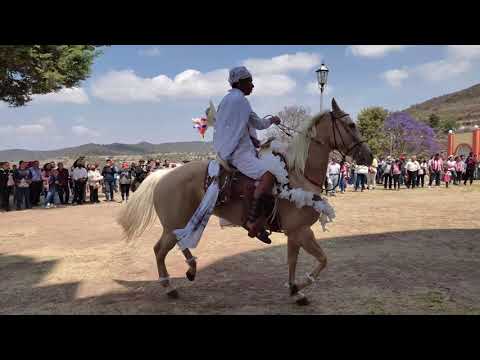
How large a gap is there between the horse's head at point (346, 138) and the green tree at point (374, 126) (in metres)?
43.0

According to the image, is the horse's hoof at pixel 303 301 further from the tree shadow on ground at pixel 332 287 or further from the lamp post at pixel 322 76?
the lamp post at pixel 322 76

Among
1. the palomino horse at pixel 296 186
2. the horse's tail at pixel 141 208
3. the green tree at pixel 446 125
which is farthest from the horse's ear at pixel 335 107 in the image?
the green tree at pixel 446 125

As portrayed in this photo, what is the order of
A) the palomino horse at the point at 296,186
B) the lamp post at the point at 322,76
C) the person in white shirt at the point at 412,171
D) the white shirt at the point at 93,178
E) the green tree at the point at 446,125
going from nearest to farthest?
the palomino horse at the point at 296,186, the lamp post at the point at 322,76, the white shirt at the point at 93,178, the person in white shirt at the point at 412,171, the green tree at the point at 446,125

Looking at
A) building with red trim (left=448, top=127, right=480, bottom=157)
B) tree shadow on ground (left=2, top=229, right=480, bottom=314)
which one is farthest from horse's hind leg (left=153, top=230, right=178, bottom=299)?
building with red trim (left=448, top=127, right=480, bottom=157)

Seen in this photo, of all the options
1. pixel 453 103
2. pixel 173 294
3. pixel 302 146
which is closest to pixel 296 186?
pixel 302 146

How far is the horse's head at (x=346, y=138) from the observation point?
4660mm

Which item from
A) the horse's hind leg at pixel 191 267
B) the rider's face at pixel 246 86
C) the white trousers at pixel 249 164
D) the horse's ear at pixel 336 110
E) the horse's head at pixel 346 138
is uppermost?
the rider's face at pixel 246 86

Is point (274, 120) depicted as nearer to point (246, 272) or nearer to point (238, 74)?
point (238, 74)

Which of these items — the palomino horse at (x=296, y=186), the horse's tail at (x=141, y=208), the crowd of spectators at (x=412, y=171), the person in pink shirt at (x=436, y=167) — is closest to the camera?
the palomino horse at (x=296, y=186)

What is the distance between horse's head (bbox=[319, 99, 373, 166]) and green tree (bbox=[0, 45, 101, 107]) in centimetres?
1419

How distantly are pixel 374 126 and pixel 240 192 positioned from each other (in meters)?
46.8
